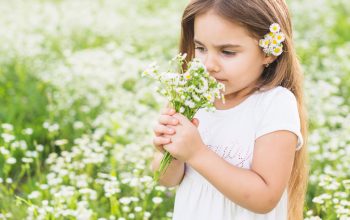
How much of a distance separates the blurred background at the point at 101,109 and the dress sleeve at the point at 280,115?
1.77 feet

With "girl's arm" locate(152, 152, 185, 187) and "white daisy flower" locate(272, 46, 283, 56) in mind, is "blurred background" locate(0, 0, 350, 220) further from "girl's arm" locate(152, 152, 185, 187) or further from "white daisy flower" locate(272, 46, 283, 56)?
"white daisy flower" locate(272, 46, 283, 56)

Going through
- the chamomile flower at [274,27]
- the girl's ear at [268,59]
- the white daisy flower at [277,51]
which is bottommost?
the girl's ear at [268,59]

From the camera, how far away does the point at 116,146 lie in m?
3.93

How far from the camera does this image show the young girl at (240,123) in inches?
85.7

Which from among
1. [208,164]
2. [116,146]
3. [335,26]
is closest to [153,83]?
[116,146]

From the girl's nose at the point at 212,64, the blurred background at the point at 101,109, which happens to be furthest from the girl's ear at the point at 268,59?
the blurred background at the point at 101,109

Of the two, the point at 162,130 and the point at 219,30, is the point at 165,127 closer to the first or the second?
the point at 162,130

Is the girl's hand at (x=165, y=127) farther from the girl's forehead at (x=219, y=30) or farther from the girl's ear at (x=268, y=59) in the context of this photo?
the girl's ear at (x=268, y=59)

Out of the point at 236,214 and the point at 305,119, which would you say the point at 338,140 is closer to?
the point at 305,119

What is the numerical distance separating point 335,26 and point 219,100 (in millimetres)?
5113

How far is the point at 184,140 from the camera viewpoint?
2.15 m

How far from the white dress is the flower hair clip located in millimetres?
144

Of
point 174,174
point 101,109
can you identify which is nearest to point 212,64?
point 174,174

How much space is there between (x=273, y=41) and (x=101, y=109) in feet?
8.67
